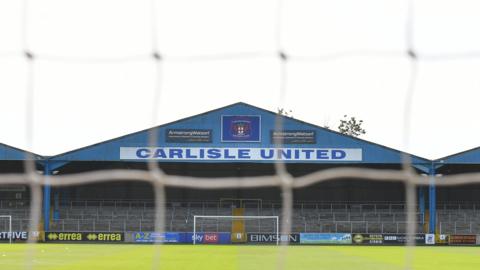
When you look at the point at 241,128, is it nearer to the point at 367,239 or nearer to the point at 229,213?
the point at 229,213

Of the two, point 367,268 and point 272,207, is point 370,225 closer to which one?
point 272,207

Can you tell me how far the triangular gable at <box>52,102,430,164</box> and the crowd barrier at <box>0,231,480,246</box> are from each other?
12.6 feet

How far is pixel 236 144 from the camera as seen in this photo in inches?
1513

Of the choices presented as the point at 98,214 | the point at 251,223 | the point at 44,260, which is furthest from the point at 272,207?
the point at 44,260

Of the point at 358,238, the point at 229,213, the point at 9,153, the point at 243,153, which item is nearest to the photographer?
the point at 358,238

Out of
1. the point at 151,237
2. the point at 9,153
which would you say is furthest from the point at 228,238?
the point at 9,153

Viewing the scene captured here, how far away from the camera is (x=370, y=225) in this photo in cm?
4131

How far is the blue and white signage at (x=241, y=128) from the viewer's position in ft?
126

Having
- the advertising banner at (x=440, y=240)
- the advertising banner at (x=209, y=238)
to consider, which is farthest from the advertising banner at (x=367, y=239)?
the advertising banner at (x=209, y=238)

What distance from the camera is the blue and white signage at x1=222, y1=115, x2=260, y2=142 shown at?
38312 millimetres

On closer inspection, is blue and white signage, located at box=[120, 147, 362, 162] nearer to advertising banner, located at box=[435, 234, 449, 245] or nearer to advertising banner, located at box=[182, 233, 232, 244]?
advertising banner, located at box=[182, 233, 232, 244]

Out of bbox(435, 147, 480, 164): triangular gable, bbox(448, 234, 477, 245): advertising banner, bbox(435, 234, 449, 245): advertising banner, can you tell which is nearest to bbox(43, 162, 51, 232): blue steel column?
bbox(435, 234, 449, 245): advertising banner

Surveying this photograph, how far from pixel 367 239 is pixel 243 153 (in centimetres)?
711

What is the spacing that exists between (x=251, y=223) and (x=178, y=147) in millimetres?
6094
